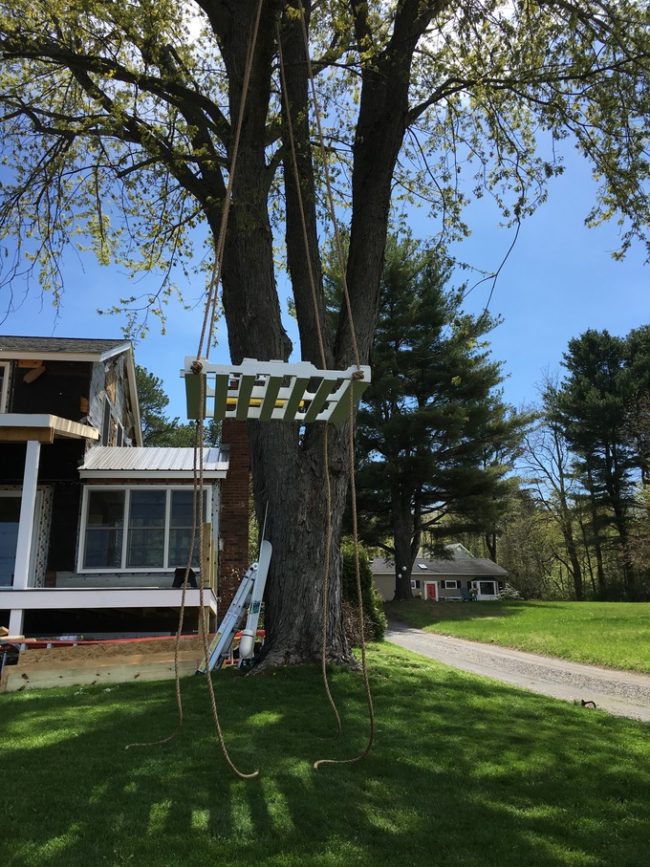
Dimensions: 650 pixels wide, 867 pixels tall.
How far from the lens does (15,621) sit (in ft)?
35.7

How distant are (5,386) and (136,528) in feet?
13.8

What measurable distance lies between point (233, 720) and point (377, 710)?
49.9 inches

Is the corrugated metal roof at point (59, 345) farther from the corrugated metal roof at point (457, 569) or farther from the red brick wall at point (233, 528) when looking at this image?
the corrugated metal roof at point (457, 569)

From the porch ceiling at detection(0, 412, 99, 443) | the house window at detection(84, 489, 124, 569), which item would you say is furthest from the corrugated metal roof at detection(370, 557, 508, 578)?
the porch ceiling at detection(0, 412, 99, 443)

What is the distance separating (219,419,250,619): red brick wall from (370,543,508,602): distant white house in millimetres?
35690

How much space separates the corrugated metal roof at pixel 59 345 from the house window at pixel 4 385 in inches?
14.8

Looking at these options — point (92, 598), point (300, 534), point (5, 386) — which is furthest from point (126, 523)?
point (300, 534)

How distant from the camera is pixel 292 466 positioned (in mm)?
7336

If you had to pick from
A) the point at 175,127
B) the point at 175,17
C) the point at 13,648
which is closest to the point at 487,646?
the point at 13,648


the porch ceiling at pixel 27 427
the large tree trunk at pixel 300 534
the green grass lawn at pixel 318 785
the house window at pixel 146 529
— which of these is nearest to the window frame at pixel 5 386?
the porch ceiling at pixel 27 427

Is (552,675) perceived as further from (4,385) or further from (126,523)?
(4,385)

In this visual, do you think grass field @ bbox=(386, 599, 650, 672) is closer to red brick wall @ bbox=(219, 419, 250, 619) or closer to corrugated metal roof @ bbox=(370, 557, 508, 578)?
red brick wall @ bbox=(219, 419, 250, 619)

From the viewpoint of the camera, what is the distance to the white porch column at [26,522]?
→ 11.3 metres

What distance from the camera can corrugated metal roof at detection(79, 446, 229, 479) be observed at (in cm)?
1388
